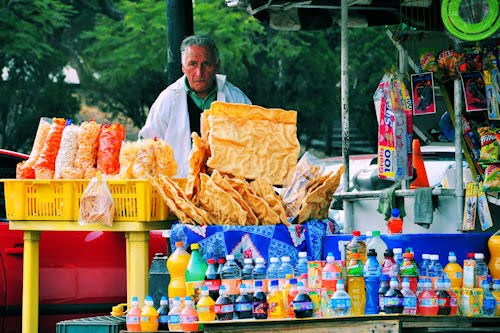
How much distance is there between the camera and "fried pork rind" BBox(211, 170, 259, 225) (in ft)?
21.0

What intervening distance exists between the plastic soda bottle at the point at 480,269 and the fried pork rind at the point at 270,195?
44.8 inches

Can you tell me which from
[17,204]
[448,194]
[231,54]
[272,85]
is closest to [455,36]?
[448,194]

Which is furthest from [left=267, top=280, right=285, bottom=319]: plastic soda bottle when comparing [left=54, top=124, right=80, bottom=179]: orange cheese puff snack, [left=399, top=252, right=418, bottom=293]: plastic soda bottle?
[left=54, top=124, right=80, bottom=179]: orange cheese puff snack

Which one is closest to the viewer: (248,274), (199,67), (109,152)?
(248,274)

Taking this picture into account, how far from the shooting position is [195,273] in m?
6.04

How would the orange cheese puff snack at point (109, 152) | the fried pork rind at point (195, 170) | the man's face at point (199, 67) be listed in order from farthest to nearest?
the man's face at point (199, 67) → the orange cheese puff snack at point (109, 152) → the fried pork rind at point (195, 170)

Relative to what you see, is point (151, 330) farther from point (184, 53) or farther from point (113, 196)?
point (184, 53)

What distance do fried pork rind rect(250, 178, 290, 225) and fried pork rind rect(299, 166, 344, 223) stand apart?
16 cm

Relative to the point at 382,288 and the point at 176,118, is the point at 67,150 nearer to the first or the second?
the point at 176,118

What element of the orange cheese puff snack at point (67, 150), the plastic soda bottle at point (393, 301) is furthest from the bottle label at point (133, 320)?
the orange cheese puff snack at point (67, 150)

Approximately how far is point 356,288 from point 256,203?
0.93 meters

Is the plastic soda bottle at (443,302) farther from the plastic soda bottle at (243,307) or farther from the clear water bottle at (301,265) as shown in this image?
the plastic soda bottle at (243,307)

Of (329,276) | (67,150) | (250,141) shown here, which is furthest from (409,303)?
(67,150)

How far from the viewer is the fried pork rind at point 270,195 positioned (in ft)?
21.2
